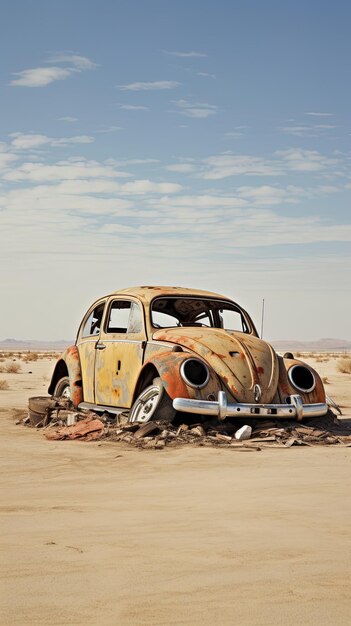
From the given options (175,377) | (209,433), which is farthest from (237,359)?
(209,433)

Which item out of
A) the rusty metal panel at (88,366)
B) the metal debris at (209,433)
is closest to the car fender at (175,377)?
the metal debris at (209,433)

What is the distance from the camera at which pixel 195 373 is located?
10258 mm

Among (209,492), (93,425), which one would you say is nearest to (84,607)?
(209,492)

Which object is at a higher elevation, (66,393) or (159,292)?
(159,292)

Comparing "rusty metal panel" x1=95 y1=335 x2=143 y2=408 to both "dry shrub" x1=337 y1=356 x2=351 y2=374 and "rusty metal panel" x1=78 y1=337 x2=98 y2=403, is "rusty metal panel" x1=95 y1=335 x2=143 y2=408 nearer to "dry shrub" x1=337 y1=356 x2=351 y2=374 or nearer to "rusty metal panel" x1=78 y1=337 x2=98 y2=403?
"rusty metal panel" x1=78 y1=337 x2=98 y2=403

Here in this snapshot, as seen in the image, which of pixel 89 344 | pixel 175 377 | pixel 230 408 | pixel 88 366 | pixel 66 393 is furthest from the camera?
pixel 66 393

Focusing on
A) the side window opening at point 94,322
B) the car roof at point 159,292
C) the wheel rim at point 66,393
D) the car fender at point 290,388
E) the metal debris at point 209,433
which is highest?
the car roof at point 159,292

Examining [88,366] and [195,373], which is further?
[88,366]

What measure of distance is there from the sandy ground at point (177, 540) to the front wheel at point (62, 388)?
13.8 feet

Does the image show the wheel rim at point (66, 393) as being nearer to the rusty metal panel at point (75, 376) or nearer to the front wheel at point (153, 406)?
the rusty metal panel at point (75, 376)

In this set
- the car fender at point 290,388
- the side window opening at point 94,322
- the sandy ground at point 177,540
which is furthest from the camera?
the side window opening at point 94,322

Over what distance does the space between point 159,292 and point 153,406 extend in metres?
2.20

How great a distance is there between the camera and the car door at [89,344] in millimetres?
12211

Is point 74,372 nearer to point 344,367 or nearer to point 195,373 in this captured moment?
point 195,373
